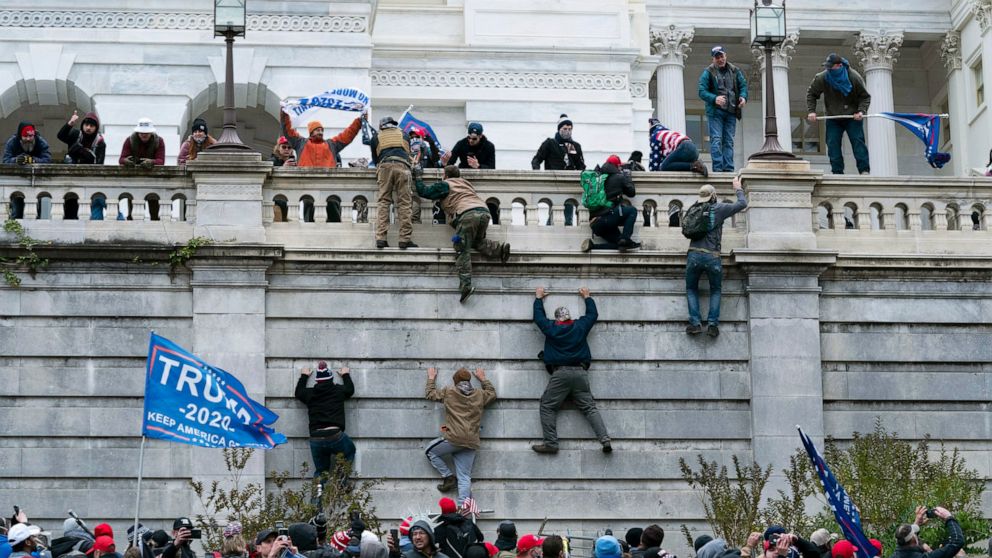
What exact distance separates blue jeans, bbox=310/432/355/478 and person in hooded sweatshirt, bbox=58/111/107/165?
612 centimetres

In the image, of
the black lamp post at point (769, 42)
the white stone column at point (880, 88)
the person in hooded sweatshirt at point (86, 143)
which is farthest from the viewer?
the white stone column at point (880, 88)

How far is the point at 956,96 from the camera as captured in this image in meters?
65.6

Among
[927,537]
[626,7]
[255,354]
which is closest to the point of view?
[927,537]

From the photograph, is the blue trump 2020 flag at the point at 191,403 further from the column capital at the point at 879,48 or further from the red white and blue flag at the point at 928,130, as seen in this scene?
the column capital at the point at 879,48

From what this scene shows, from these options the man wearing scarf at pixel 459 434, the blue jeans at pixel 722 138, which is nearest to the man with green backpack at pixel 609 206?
the man wearing scarf at pixel 459 434

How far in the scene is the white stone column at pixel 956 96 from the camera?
2554 inches

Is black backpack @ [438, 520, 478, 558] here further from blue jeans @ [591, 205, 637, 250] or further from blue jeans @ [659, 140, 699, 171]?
blue jeans @ [659, 140, 699, 171]

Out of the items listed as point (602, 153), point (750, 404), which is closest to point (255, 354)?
point (750, 404)

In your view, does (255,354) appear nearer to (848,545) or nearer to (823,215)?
(823,215)

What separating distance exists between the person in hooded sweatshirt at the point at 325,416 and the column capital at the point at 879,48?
117 ft

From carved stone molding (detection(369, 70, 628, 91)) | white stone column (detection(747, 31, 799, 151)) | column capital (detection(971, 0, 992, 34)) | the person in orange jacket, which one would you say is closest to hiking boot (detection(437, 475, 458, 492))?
the person in orange jacket

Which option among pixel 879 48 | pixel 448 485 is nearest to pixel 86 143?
pixel 448 485

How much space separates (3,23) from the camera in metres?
44.8

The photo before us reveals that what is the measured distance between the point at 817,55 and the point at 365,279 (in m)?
37.8
